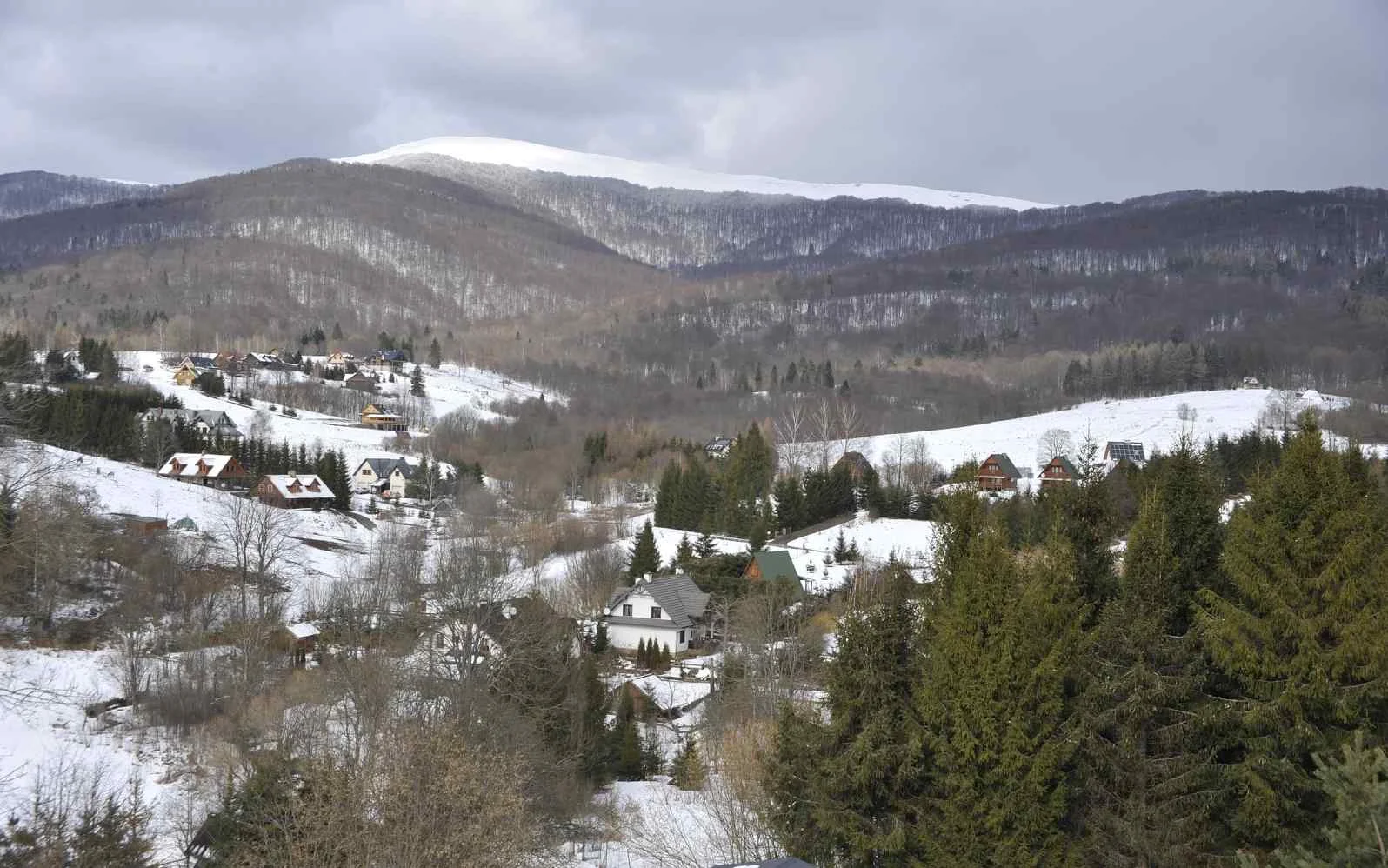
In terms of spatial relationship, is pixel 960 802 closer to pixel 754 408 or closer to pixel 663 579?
pixel 663 579

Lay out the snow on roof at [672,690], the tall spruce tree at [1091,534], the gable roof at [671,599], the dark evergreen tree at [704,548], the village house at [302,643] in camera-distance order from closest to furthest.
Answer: the tall spruce tree at [1091,534] → the snow on roof at [672,690] → the village house at [302,643] → the gable roof at [671,599] → the dark evergreen tree at [704,548]

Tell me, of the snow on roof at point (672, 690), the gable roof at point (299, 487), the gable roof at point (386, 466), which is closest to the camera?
the snow on roof at point (672, 690)

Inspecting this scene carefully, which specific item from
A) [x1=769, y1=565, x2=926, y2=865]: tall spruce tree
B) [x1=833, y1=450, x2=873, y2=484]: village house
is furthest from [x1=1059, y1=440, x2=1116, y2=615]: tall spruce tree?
[x1=833, y1=450, x2=873, y2=484]: village house

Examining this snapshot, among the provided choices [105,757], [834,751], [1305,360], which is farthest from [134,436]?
[1305,360]

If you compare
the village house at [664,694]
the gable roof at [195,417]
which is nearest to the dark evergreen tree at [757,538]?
the village house at [664,694]

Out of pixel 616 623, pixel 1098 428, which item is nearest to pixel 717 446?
pixel 1098 428

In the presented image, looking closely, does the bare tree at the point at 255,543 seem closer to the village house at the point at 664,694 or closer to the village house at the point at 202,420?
the village house at the point at 664,694

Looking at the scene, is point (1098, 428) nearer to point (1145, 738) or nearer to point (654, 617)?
point (654, 617)
